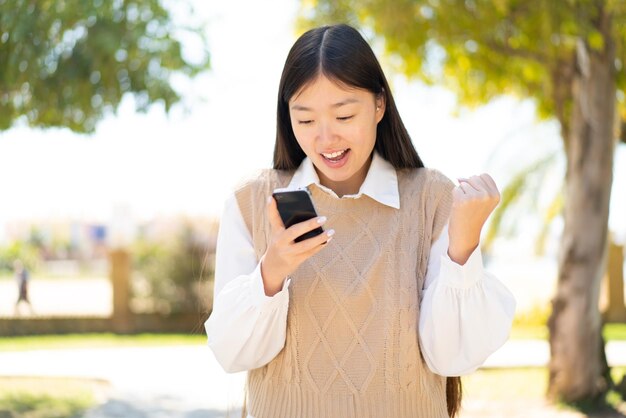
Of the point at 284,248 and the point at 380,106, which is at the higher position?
the point at 380,106

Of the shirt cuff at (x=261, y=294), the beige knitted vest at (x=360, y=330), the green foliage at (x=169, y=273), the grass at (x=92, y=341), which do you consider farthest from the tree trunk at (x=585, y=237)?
the green foliage at (x=169, y=273)

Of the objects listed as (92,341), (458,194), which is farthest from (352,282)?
(92,341)

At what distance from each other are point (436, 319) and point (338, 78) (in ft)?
1.96

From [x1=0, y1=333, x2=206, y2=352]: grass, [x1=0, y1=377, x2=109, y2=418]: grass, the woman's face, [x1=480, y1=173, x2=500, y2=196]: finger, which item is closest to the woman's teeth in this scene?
the woman's face

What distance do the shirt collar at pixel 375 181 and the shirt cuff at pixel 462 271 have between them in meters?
0.24

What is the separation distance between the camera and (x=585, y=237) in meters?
8.82

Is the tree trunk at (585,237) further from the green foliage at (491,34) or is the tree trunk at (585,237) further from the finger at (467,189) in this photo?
the finger at (467,189)

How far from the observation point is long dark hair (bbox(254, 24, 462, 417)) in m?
2.12

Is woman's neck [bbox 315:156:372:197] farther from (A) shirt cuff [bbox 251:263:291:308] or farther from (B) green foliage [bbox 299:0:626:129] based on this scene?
(B) green foliage [bbox 299:0:626:129]

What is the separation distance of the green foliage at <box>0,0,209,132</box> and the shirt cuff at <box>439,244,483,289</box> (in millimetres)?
5796

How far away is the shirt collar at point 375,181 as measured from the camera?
7.22 feet

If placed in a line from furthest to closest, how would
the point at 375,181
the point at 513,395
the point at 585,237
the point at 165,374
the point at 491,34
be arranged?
the point at 165,374 < the point at 513,395 < the point at 491,34 < the point at 585,237 < the point at 375,181

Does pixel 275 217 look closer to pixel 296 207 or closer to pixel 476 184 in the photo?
pixel 296 207

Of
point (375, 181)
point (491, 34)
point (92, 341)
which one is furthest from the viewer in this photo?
point (92, 341)
